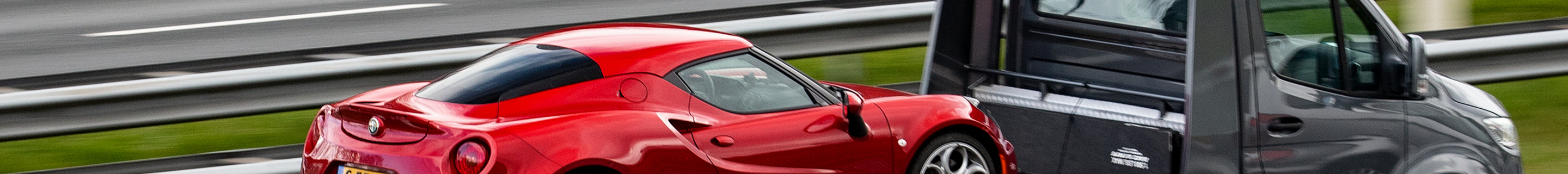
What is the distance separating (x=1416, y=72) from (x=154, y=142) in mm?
5315

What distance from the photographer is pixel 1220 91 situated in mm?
4977

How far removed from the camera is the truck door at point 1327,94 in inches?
204

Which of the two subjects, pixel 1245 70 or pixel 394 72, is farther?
pixel 394 72

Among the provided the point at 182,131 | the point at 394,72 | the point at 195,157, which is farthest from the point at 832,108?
the point at 182,131

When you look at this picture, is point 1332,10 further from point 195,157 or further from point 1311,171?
point 195,157

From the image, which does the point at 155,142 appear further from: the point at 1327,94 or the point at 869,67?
the point at 1327,94

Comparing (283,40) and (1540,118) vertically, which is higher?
(283,40)

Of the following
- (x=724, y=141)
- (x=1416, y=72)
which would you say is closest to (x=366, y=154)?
(x=724, y=141)

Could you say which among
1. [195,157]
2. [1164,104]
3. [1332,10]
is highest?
[1332,10]

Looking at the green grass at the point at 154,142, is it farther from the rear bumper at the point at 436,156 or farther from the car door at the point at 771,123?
the car door at the point at 771,123

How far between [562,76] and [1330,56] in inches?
107

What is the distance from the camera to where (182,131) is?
7.26m

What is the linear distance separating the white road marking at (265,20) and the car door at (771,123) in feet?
23.4

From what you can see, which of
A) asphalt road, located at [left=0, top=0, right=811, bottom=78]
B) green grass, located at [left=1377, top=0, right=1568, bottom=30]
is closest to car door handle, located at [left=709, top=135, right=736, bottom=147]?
asphalt road, located at [left=0, top=0, right=811, bottom=78]
